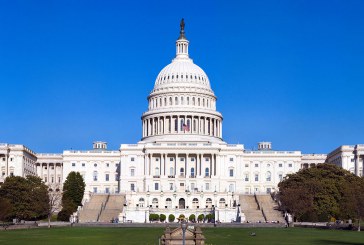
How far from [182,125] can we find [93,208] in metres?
49.7

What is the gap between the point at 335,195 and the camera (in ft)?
430

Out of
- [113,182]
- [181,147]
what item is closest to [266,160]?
[181,147]

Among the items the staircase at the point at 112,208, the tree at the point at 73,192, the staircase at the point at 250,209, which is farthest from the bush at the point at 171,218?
the tree at the point at 73,192

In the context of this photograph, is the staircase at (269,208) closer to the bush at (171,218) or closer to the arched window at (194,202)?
the arched window at (194,202)

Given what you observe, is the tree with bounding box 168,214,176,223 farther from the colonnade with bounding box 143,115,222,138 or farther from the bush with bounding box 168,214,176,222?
the colonnade with bounding box 143,115,222,138

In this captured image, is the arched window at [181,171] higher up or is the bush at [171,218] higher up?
the arched window at [181,171]

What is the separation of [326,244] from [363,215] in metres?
41.5

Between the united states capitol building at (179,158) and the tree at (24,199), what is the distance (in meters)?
34.1

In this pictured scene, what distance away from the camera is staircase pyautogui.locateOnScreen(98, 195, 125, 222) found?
445 ft

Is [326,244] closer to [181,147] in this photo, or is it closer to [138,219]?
[138,219]

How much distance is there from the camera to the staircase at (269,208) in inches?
5195

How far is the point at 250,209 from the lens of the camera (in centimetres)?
14188

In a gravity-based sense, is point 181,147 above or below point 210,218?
above

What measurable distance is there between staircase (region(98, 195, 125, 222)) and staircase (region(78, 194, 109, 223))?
0.95 metres
